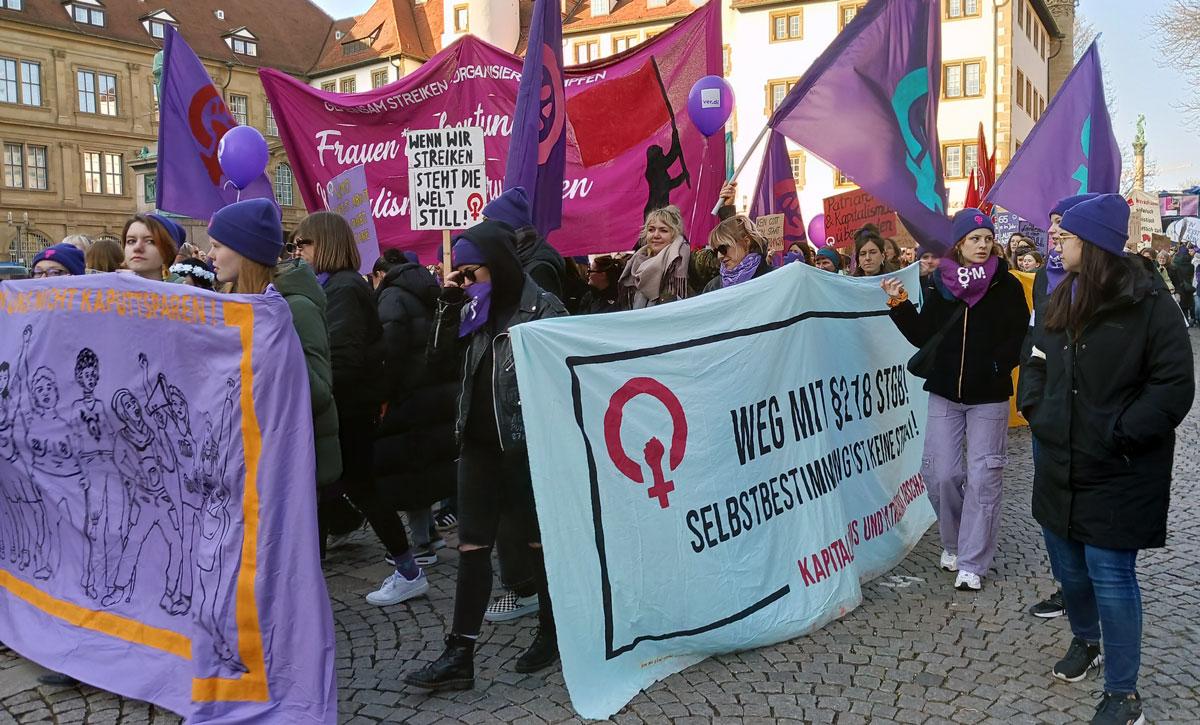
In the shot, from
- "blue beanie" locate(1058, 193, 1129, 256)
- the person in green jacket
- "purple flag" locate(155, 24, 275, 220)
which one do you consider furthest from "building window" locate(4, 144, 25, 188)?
"blue beanie" locate(1058, 193, 1129, 256)

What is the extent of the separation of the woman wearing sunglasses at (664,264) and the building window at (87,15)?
2248 inches

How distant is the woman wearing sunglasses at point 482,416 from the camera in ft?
12.5

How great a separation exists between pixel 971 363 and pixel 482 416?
2.63 m

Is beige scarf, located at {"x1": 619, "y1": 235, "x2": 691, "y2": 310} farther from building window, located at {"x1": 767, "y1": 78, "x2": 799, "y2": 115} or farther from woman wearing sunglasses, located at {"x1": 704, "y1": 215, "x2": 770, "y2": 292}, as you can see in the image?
building window, located at {"x1": 767, "y1": 78, "x2": 799, "y2": 115}

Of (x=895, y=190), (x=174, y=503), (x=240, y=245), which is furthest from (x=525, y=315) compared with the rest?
(x=895, y=190)

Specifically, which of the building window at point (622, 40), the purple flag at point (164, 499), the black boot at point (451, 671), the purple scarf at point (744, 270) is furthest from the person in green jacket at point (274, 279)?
the building window at point (622, 40)

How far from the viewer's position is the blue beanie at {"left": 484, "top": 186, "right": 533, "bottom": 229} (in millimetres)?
5094

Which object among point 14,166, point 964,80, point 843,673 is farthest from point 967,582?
point 14,166

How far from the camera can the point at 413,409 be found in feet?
18.2

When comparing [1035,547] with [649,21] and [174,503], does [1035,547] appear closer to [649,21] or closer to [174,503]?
[174,503]

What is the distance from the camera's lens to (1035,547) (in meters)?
5.82

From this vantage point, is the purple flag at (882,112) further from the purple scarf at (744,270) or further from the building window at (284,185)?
the building window at (284,185)

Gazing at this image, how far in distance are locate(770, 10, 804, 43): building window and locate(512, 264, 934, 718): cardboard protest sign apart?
4035cm

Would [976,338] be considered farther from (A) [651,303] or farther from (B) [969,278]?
(A) [651,303]
